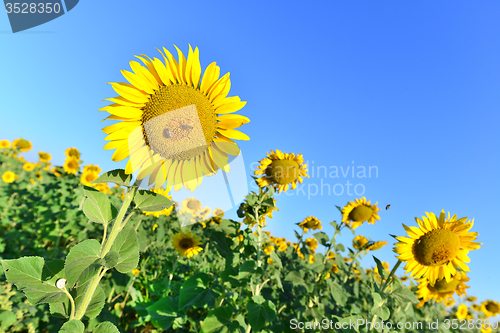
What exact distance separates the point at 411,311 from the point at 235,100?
12.2 ft

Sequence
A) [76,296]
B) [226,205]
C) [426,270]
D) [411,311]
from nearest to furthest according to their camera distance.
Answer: [76,296], [226,205], [426,270], [411,311]

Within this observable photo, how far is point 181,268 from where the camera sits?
15.3 ft

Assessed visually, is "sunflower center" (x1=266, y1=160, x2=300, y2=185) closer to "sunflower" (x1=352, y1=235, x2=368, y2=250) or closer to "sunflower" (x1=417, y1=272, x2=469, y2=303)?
"sunflower" (x1=417, y1=272, x2=469, y2=303)

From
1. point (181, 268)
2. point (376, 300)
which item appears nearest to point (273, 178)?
point (376, 300)

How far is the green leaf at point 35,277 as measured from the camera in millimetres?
1032

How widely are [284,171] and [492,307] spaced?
7.96 m

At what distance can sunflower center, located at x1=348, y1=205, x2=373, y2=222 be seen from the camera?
14.1 ft

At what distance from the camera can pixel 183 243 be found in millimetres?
4406

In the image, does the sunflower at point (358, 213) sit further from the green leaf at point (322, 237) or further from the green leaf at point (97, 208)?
the green leaf at point (97, 208)

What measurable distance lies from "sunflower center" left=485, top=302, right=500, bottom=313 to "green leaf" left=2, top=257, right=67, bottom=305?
973 cm

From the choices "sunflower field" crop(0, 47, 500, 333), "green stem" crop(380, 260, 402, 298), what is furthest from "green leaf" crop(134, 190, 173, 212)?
"green stem" crop(380, 260, 402, 298)

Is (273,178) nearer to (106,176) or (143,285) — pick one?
(106,176)

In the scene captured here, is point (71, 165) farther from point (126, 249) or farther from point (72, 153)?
point (126, 249)

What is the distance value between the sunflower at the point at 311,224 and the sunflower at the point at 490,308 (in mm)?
5609
